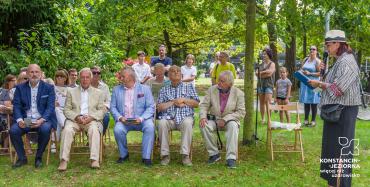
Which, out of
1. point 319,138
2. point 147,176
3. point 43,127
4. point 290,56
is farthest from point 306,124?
point 290,56

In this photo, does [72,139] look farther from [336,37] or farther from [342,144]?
[336,37]

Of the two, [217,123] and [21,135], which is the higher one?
[217,123]

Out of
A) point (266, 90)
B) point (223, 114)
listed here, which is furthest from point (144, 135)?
point (266, 90)

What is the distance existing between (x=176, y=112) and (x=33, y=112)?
2211 millimetres

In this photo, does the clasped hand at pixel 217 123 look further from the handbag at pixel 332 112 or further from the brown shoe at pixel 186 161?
the handbag at pixel 332 112

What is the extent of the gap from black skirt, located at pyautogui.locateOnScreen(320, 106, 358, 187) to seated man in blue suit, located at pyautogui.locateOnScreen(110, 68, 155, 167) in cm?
269

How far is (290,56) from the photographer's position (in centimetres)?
2095

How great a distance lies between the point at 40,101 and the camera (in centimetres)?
705

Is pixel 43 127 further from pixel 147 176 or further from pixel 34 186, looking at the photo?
pixel 147 176

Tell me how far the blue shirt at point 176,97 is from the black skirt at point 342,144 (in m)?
2.41

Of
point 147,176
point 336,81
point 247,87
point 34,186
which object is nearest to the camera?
point 336,81

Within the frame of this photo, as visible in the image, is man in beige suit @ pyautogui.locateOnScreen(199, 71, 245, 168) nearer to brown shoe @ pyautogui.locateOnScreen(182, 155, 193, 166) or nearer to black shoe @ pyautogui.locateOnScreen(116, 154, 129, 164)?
brown shoe @ pyautogui.locateOnScreen(182, 155, 193, 166)

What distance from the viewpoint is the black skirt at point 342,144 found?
17.0 feet

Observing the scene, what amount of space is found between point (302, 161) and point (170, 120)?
213cm
